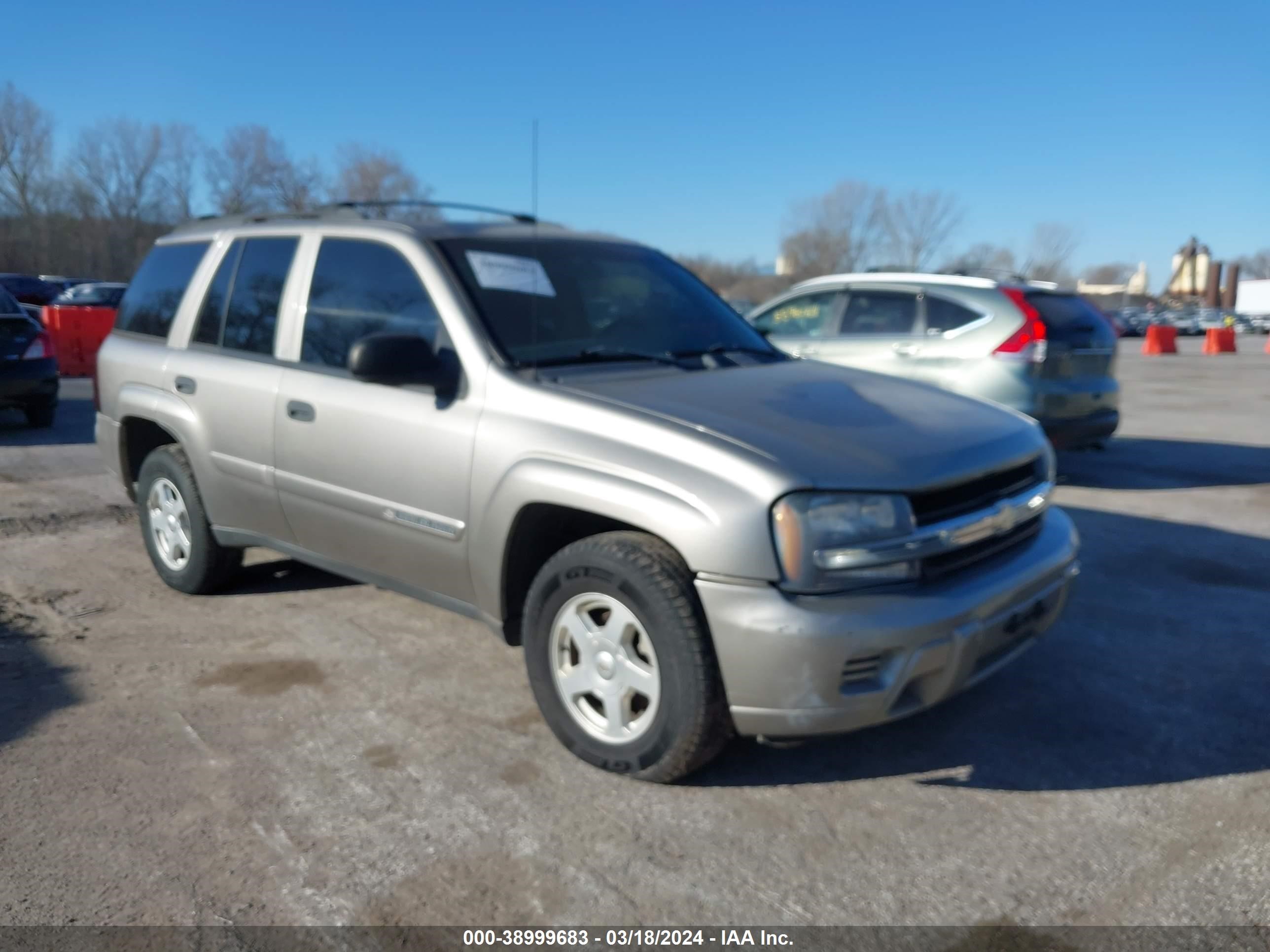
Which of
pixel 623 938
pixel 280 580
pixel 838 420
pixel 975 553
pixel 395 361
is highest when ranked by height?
pixel 395 361

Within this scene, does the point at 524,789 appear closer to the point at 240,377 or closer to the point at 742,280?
the point at 240,377

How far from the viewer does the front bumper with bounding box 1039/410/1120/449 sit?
7637 mm

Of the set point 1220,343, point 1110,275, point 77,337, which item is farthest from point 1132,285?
point 77,337

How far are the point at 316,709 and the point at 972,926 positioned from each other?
7.61ft

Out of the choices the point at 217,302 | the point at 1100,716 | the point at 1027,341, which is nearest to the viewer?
the point at 1100,716

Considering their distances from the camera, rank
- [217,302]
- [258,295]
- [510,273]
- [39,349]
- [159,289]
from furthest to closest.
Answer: [39,349]
[159,289]
[217,302]
[258,295]
[510,273]

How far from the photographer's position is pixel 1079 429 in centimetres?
774

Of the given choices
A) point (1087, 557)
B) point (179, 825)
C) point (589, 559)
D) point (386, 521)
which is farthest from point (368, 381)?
point (1087, 557)

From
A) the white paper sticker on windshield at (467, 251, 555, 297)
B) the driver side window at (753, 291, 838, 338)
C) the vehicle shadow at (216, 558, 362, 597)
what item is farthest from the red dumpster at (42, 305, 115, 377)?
the white paper sticker on windshield at (467, 251, 555, 297)

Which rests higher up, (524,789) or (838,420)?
(838,420)

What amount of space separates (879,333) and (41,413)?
331 inches

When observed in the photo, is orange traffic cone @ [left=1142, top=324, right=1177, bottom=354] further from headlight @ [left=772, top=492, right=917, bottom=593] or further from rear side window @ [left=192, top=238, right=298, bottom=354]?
headlight @ [left=772, top=492, right=917, bottom=593]

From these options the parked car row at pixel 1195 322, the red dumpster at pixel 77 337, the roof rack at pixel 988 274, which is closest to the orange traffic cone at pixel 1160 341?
the parked car row at pixel 1195 322

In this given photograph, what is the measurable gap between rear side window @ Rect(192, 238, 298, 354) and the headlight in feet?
8.41
